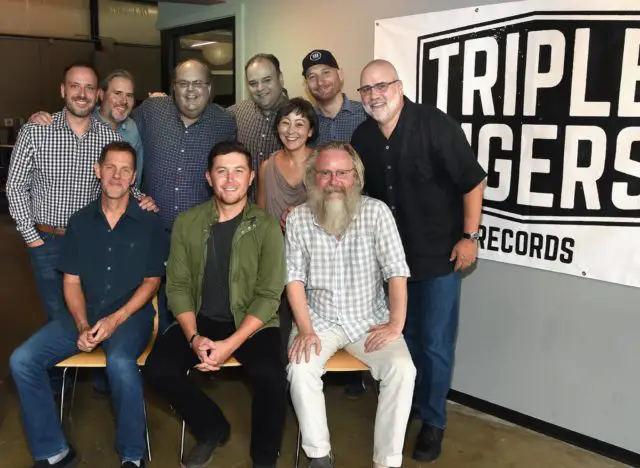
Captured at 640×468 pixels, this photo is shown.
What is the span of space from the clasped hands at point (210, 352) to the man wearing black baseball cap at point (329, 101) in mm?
1311

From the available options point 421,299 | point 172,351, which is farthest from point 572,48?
point 172,351

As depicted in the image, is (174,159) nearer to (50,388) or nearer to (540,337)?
(50,388)

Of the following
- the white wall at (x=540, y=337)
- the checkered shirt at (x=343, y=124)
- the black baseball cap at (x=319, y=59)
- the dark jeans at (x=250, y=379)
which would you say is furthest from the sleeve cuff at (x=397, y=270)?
the black baseball cap at (x=319, y=59)

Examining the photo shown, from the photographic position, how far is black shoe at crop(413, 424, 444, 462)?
2844mm

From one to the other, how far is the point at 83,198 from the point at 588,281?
98.5 inches

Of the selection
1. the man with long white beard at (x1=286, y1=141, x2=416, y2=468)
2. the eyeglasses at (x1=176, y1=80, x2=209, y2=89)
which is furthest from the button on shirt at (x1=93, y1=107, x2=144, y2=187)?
the man with long white beard at (x1=286, y1=141, x2=416, y2=468)

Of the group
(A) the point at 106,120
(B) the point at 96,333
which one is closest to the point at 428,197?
(B) the point at 96,333

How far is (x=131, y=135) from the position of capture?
129 inches

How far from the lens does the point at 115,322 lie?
2.71 metres

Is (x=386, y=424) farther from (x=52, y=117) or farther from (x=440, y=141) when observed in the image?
(x=52, y=117)

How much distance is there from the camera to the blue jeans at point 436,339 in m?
2.87

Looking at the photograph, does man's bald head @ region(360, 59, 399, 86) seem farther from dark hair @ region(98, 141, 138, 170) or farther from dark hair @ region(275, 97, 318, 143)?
dark hair @ region(98, 141, 138, 170)

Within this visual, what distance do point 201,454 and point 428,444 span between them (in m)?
1.07

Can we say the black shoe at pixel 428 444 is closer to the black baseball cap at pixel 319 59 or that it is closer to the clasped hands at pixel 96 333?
the clasped hands at pixel 96 333
